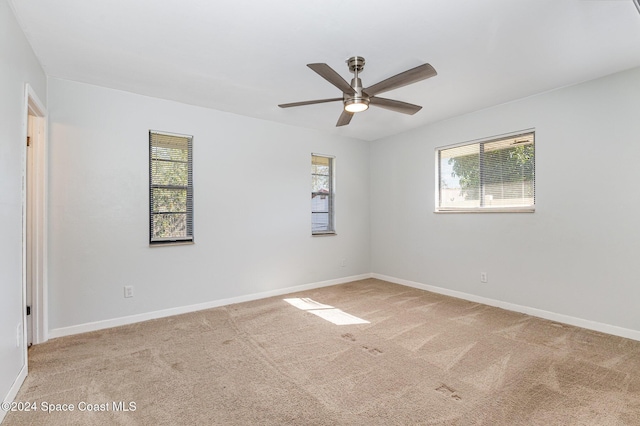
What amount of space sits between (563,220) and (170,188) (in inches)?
182

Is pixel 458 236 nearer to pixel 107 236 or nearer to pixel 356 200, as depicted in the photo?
pixel 356 200

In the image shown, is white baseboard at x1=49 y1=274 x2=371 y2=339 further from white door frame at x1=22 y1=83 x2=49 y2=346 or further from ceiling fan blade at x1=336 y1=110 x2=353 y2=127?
ceiling fan blade at x1=336 y1=110 x2=353 y2=127

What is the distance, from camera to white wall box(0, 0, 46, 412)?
1901 millimetres

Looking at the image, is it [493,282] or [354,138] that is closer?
[493,282]

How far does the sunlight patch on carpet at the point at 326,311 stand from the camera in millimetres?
3467

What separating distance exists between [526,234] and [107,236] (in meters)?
4.86

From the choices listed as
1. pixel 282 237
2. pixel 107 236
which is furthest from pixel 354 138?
pixel 107 236

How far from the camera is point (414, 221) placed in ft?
16.3

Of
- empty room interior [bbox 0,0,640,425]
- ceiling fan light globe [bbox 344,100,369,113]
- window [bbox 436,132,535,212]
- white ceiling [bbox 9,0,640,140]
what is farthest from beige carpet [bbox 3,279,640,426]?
white ceiling [bbox 9,0,640,140]

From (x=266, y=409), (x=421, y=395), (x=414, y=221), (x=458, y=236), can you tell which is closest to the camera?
(x=266, y=409)

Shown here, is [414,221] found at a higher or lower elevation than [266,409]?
higher

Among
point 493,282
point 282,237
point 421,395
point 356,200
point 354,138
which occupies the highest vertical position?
point 354,138

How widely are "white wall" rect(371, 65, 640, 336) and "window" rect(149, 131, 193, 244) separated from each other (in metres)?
3.30

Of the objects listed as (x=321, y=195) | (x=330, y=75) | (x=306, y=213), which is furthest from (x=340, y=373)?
(x=321, y=195)
